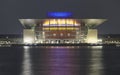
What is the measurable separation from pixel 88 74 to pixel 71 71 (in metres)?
2.82

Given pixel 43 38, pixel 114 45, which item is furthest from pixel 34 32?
pixel 114 45

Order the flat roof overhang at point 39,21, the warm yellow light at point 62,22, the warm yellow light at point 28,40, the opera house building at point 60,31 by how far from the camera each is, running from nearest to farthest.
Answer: the opera house building at point 60,31 < the warm yellow light at point 28,40 < the warm yellow light at point 62,22 < the flat roof overhang at point 39,21

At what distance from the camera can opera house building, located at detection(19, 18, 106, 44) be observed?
139 metres

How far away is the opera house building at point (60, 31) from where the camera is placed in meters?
139

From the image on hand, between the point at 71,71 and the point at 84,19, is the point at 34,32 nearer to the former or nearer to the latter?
the point at 84,19

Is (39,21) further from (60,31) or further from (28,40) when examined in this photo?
(60,31)

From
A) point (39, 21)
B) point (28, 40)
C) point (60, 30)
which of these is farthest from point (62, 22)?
point (28, 40)

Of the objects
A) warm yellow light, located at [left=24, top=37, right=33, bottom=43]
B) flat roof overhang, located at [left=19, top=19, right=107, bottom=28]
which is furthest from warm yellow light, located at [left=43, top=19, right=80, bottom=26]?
warm yellow light, located at [left=24, top=37, right=33, bottom=43]

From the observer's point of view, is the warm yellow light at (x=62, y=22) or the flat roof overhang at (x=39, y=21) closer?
the warm yellow light at (x=62, y=22)

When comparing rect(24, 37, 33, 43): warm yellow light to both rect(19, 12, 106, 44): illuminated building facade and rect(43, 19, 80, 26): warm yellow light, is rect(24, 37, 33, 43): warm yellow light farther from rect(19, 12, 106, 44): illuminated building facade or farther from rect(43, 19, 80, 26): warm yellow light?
rect(43, 19, 80, 26): warm yellow light

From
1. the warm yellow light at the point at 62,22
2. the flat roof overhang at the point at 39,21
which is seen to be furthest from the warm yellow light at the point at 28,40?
the warm yellow light at the point at 62,22

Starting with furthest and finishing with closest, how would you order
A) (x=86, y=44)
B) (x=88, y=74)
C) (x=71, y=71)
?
(x=86, y=44) < (x=71, y=71) < (x=88, y=74)

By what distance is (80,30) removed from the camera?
465 feet

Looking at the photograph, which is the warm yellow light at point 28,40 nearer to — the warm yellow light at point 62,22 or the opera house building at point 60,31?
the opera house building at point 60,31
